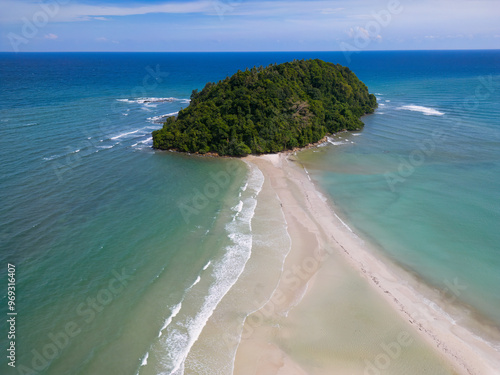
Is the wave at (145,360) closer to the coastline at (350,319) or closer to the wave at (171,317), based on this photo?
the wave at (171,317)

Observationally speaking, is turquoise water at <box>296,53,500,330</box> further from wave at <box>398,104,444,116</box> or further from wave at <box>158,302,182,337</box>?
wave at <box>158,302,182,337</box>

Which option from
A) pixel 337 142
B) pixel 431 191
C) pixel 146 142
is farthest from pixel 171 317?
pixel 337 142

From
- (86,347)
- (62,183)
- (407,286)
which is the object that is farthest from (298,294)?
(62,183)

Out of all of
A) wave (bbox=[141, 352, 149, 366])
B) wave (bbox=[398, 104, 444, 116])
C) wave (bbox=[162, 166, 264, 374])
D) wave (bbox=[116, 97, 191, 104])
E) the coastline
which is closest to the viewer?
wave (bbox=[141, 352, 149, 366])

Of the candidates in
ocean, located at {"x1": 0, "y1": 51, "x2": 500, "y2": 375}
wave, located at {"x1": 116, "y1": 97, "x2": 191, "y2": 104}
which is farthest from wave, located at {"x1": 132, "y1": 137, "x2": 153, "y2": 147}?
wave, located at {"x1": 116, "y1": 97, "x2": 191, "y2": 104}

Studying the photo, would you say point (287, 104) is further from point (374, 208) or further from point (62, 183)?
point (62, 183)

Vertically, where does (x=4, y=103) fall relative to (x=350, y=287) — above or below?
below
